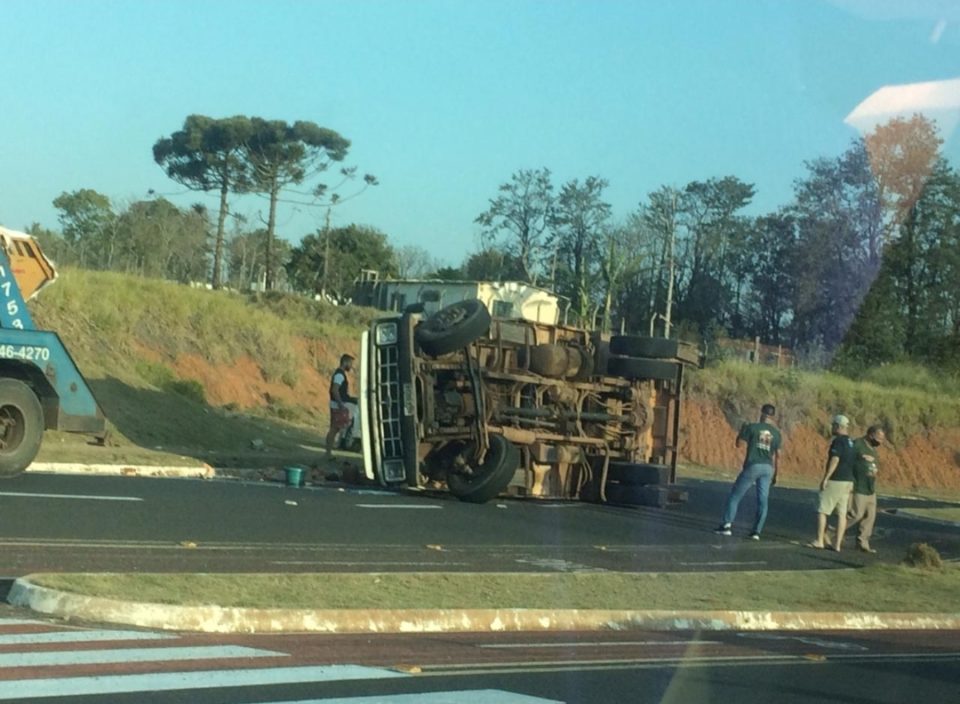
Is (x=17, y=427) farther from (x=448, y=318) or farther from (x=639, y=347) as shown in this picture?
(x=639, y=347)

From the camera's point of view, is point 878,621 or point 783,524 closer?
point 878,621

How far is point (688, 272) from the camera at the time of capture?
204 feet

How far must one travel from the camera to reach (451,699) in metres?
7.78

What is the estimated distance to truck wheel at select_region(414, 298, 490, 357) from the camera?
771 inches

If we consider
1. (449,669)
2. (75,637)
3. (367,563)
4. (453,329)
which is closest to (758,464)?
(453,329)

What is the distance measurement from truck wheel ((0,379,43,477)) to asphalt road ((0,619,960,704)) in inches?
366

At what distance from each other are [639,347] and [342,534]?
825 cm

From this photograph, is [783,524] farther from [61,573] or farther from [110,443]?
[61,573]

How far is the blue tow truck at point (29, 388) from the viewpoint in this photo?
17.8 meters

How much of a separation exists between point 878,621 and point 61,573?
772 centimetres

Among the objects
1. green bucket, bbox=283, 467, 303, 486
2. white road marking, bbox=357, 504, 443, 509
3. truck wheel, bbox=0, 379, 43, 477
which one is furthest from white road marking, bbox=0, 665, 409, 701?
green bucket, bbox=283, 467, 303, 486

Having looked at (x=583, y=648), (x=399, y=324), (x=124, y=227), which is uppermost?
(x=124, y=227)

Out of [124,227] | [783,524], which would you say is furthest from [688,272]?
[783,524]

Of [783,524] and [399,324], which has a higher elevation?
[399,324]
